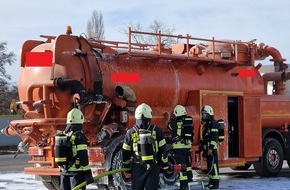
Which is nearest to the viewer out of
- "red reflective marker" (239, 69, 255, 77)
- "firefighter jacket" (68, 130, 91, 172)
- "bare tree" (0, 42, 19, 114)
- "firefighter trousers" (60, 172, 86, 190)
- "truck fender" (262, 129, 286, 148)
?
"firefighter jacket" (68, 130, 91, 172)

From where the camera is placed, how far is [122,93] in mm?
11633

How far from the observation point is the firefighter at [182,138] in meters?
11.6

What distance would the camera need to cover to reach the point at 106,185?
11.3 metres

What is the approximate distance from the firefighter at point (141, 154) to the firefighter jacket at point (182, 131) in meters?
2.75

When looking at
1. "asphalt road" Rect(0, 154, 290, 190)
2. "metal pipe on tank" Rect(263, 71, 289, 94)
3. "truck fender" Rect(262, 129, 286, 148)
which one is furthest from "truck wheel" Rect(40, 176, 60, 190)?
"metal pipe on tank" Rect(263, 71, 289, 94)

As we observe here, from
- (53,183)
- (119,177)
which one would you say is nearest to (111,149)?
(119,177)

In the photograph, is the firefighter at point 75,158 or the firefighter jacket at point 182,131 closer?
the firefighter at point 75,158

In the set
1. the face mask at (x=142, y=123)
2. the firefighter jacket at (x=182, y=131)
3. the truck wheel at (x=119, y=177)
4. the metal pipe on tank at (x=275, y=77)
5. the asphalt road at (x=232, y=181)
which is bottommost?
the asphalt road at (x=232, y=181)

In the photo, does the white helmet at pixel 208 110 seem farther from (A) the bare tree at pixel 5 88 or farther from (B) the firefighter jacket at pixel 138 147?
(A) the bare tree at pixel 5 88

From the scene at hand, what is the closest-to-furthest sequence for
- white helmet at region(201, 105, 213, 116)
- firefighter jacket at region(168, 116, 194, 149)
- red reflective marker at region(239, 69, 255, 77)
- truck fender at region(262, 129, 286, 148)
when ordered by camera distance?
firefighter jacket at region(168, 116, 194, 149), white helmet at region(201, 105, 213, 116), red reflective marker at region(239, 69, 255, 77), truck fender at region(262, 129, 286, 148)

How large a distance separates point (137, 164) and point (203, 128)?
438cm

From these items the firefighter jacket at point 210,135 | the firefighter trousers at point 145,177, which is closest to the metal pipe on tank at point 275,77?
the firefighter jacket at point 210,135

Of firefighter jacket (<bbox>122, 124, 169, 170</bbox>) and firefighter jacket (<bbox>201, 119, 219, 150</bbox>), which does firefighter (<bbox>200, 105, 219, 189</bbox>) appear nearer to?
firefighter jacket (<bbox>201, 119, 219, 150</bbox>)

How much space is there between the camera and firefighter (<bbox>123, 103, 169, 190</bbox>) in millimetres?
8672
